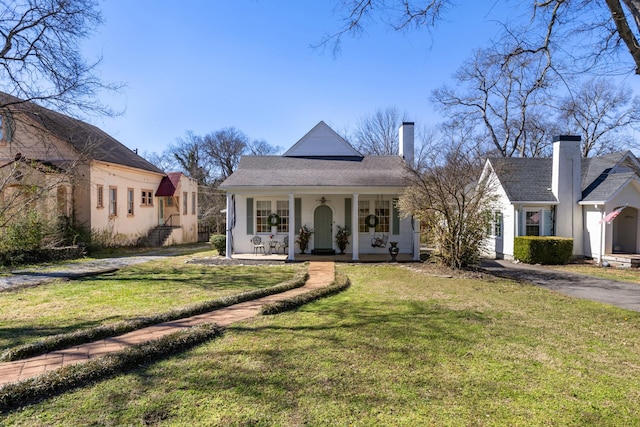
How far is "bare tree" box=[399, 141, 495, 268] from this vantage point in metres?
11.2

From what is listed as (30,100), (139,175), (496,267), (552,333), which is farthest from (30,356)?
(139,175)

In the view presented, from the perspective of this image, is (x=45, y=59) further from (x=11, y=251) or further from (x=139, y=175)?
(x=139, y=175)

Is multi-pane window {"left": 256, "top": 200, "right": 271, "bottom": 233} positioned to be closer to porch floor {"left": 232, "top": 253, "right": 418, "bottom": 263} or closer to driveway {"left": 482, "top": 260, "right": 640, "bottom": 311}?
porch floor {"left": 232, "top": 253, "right": 418, "bottom": 263}

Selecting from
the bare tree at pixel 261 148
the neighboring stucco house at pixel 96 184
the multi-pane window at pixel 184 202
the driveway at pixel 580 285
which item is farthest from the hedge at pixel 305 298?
the bare tree at pixel 261 148

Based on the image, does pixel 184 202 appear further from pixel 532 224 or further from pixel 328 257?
pixel 532 224

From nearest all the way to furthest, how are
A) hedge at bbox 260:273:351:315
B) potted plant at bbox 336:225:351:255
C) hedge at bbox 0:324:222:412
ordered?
1. hedge at bbox 0:324:222:412
2. hedge at bbox 260:273:351:315
3. potted plant at bbox 336:225:351:255

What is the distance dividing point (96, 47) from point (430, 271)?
483 inches

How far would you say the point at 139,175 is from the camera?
21.3m

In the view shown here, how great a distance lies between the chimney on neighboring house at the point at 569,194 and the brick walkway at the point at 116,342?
535 inches

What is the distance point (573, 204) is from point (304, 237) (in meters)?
12.0

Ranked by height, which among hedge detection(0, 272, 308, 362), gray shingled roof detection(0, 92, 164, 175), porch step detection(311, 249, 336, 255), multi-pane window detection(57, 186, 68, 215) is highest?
gray shingled roof detection(0, 92, 164, 175)

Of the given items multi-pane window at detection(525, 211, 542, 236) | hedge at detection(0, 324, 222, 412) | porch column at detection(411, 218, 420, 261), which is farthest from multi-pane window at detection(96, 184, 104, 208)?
multi-pane window at detection(525, 211, 542, 236)

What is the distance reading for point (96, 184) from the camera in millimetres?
17234

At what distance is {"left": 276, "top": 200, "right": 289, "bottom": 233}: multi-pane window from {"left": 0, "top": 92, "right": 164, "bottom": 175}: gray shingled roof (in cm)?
A: 717
